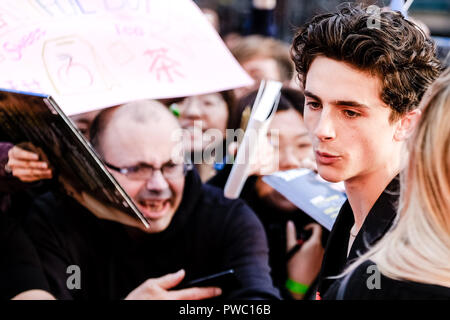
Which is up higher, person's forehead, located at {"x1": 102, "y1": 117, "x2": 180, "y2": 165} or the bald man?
person's forehead, located at {"x1": 102, "y1": 117, "x2": 180, "y2": 165}

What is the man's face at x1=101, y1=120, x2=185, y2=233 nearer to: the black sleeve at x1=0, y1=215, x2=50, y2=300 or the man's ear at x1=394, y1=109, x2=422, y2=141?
the black sleeve at x1=0, y1=215, x2=50, y2=300

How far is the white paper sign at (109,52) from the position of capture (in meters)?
1.39

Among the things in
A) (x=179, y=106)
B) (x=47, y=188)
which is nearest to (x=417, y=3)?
(x=179, y=106)

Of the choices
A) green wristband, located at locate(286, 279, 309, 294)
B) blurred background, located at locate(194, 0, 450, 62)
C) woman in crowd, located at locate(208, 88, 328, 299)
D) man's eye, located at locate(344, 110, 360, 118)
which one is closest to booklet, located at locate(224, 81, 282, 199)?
woman in crowd, located at locate(208, 88, 328, 299)

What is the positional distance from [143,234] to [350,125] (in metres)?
0.66

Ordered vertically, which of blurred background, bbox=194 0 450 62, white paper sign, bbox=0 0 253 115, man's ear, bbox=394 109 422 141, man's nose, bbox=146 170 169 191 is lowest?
man's nose, bbox=146 170 169 191

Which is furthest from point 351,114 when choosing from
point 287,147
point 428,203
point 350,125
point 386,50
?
point 287,147

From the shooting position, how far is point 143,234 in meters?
1.51

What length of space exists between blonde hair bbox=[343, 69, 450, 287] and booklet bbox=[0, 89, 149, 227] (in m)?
0.61

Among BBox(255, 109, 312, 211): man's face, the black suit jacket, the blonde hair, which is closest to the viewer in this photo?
the blonde hair

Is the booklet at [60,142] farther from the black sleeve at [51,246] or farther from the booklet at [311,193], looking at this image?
the booklet at [311,193]

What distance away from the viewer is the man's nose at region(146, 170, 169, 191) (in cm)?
149

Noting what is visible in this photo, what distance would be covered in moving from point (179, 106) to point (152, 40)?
37cm

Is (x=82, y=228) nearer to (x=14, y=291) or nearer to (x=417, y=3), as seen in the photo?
(x=14, y=291)
